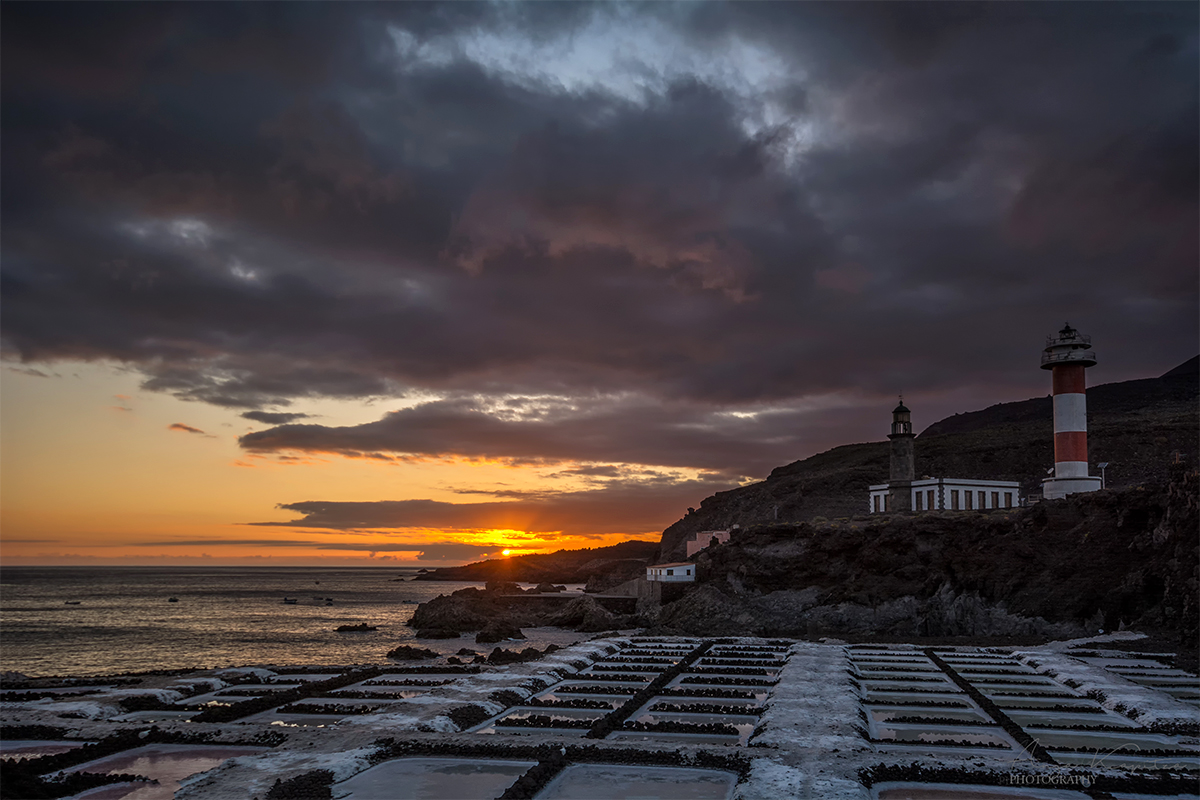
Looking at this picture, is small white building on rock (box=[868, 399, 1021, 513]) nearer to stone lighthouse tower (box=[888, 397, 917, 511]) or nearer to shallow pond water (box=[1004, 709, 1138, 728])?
stone lighthouse tower (box=[888, 397, 917, 511])

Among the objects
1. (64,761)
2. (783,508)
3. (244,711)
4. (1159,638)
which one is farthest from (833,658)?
(783,508)

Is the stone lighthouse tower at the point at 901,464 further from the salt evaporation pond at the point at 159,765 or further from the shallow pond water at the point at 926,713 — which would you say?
the salt evaporation pond at the point at 159,765

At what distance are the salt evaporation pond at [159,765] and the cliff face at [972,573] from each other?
39.9 meters

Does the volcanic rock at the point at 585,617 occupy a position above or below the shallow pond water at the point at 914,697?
below

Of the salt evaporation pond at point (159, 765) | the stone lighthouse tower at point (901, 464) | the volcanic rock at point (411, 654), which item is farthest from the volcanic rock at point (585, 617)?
the salt evaporation pond at point (159, 765)

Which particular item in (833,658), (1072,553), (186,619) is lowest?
(186,619)

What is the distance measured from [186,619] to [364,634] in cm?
3262

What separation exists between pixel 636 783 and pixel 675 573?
5322cm

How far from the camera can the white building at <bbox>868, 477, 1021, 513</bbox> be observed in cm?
7538

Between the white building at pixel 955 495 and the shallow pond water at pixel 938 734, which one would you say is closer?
the shallow pond water at pixel 938 734

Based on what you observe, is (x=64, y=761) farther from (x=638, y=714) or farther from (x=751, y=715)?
(x=751, y=715)

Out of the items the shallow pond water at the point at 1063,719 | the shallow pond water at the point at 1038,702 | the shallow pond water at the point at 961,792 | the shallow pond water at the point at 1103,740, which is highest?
the shallow pond water at the point at 961,792

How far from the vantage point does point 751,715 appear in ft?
78.3

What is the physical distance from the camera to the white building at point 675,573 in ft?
218
